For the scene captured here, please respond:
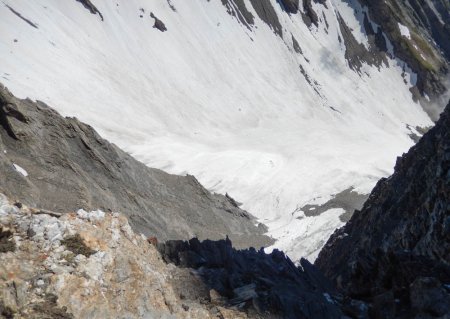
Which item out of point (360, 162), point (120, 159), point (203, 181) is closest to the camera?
point (120, 159)

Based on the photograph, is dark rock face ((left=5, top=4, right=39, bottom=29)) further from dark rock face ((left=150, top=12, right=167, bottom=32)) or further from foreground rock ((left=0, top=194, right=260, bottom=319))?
foreground rock ((left=0, top=194, right=260, bottom=319))

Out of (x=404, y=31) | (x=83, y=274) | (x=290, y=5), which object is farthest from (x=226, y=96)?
(x=83, y=274)

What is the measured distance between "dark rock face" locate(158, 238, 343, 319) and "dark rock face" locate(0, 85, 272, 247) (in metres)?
16.7

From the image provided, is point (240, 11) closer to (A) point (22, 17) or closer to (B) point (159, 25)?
(B) point (159, 25)

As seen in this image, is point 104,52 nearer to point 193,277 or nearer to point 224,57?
point 224,57

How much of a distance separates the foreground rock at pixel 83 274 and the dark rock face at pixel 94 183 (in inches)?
752

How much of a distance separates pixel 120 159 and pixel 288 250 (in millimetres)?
16263

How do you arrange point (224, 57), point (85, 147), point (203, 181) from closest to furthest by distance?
point (85, 147) → point (203, 181) → point (224, 57)

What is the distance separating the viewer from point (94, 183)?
4112 cm

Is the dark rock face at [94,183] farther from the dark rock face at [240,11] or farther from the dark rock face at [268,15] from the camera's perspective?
the dark rock face at [268,15]

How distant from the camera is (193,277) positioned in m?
14.3

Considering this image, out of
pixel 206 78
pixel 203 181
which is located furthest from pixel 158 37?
pixel 203 181

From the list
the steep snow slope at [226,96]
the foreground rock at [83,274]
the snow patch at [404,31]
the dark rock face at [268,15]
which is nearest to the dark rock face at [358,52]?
the steep snow slope at [226,96]

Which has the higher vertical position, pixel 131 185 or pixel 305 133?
pixel 305 133
